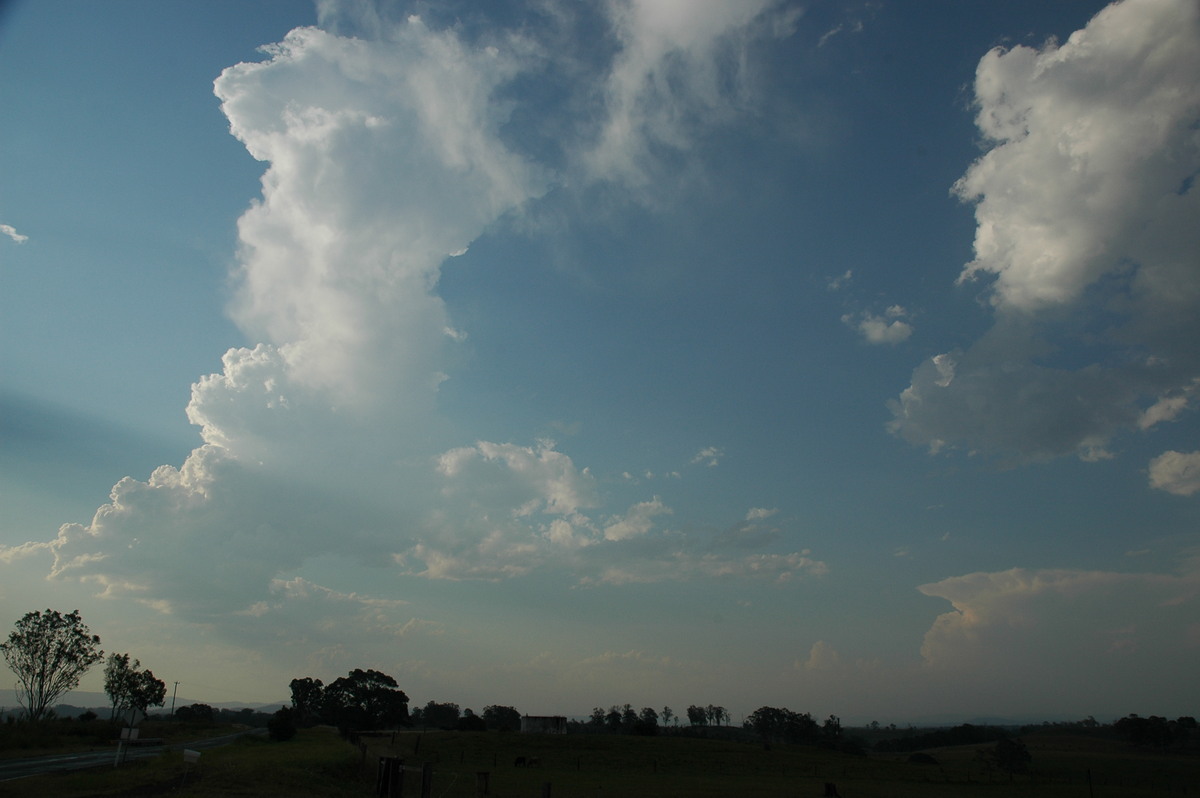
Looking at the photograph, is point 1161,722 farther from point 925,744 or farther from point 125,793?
point 125,793

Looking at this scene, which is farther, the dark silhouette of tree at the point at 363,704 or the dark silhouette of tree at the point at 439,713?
the dark silhouette of tree at the point at 439,713

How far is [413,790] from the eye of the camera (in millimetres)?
37062

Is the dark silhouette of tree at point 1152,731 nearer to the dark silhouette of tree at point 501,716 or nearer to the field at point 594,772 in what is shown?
the field at point 594,772

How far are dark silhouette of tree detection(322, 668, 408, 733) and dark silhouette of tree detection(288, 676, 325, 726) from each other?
20.9 metres

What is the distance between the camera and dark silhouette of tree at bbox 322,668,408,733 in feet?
391

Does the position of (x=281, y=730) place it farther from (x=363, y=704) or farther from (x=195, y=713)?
(x=195, y=713)

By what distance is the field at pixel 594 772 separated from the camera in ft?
105

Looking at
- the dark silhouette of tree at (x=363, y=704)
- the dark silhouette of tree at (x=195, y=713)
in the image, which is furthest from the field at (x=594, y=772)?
the dark silhouette of tree at (x=195, y=713)

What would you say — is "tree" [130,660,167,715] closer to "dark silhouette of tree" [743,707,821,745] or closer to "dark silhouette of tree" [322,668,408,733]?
"dark silhouette of tree" [322,668,408,733]

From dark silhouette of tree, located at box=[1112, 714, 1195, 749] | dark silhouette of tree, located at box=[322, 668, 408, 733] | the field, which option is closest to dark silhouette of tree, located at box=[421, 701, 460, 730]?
dark silhouette of tree, located at box=[322, 668, 408, 733]

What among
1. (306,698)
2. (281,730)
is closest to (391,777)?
(281,730)

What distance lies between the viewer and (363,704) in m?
121

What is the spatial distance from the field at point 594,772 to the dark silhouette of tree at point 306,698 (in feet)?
226

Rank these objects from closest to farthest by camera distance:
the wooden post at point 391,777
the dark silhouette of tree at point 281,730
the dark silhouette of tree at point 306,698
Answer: the wooden post at point 391,777
the dark silhouette of tree at point 281,730
the dark silhouette of tree at point 306,698
